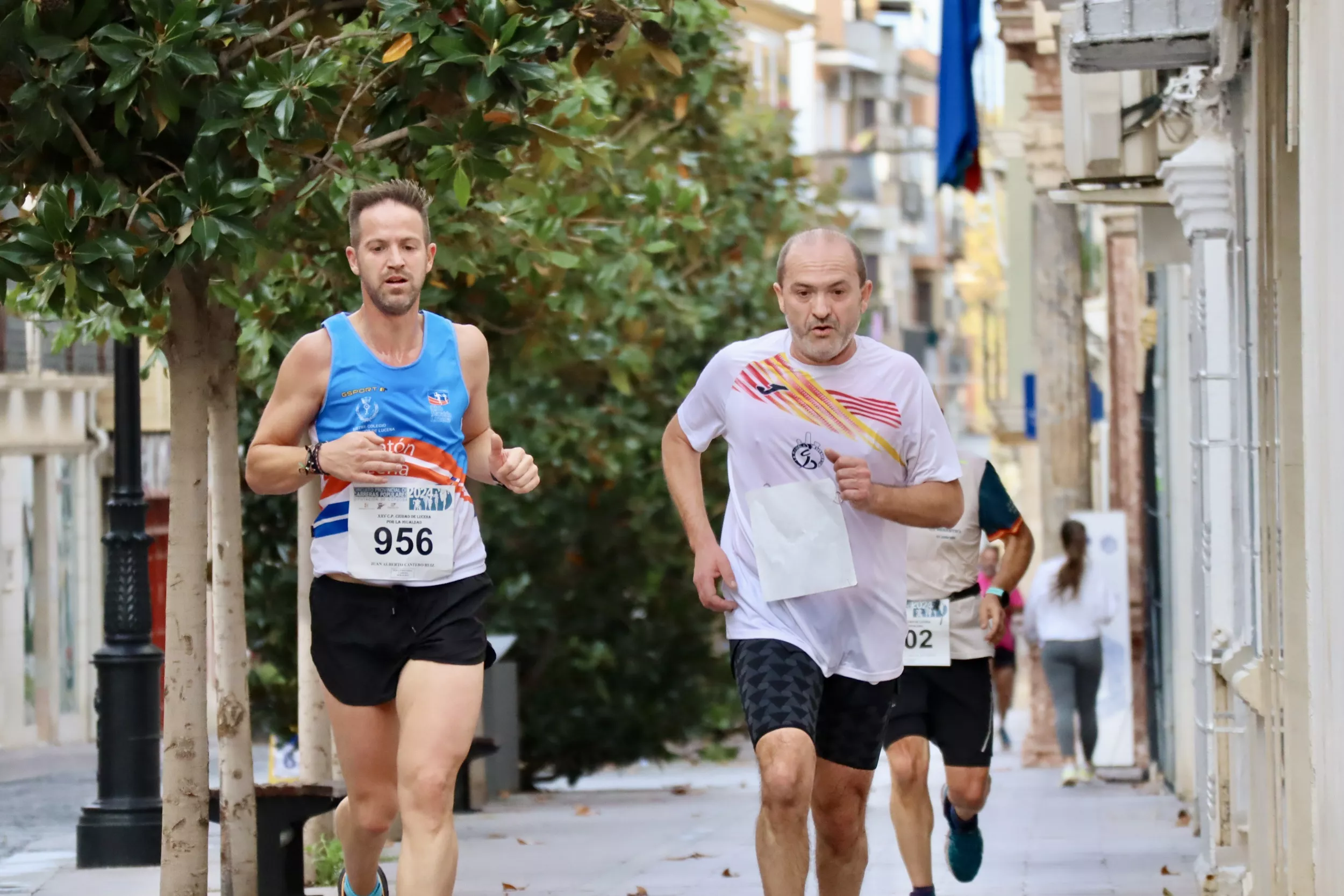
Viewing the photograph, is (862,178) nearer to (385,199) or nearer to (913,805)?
(913,805)

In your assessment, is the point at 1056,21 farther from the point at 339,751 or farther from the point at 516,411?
the point at 339,751

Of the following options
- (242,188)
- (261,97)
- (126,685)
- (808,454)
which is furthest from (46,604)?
(808,454)

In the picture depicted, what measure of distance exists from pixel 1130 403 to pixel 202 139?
675 inches

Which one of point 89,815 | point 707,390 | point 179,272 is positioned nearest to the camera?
point 707,390

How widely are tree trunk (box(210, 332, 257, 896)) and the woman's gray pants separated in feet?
34.9

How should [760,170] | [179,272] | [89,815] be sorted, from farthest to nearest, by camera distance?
[760,170] → [89,815] → [179,272]

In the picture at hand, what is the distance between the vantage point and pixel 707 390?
745 centimetres

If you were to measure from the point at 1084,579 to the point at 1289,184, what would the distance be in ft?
38.1

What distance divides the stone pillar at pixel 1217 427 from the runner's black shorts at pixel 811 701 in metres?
3.49

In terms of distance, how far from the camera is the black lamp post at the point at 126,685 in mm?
12484

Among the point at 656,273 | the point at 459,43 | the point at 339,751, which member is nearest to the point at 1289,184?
the point at 459,43

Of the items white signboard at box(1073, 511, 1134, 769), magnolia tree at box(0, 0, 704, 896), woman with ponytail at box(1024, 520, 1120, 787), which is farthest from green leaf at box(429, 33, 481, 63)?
white signboard at box(1073, 511, 1134, 769)

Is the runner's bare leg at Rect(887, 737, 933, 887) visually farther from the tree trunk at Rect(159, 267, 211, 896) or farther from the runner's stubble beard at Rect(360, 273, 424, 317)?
the runner's stubble beard at Rect(360, 273, 424, 317)

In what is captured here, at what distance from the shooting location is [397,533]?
Result: 695cm
